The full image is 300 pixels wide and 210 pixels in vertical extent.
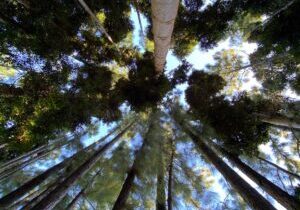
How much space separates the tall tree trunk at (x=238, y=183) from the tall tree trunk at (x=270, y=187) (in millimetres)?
447

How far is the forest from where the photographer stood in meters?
6.79

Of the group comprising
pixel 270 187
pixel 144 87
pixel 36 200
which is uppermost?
pixel 144 87

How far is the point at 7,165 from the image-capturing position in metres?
6.79

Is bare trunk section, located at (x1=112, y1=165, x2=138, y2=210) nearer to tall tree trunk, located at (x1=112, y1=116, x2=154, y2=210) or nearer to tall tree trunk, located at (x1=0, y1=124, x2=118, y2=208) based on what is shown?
tall tree trunk, located at (x1=112, y1=116, x2=154, y2=210)

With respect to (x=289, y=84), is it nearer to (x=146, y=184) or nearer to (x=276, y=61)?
(x=276, y=61)

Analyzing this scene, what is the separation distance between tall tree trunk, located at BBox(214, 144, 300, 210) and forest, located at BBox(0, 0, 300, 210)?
4 cm

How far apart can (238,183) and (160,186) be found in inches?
116

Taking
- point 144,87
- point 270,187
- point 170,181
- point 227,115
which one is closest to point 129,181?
point 170,181

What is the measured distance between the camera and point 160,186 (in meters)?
8.00

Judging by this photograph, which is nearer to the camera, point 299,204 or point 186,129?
point 299,204

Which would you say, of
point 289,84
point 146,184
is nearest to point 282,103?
point 289,84

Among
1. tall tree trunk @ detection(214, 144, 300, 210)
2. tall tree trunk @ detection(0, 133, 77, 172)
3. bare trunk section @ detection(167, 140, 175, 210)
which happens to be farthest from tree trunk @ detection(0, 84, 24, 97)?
tall tree trunk @ detection(214, 144, 300, 210)

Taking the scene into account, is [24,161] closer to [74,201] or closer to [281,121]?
[74,201]

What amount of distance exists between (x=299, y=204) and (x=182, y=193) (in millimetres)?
3738
